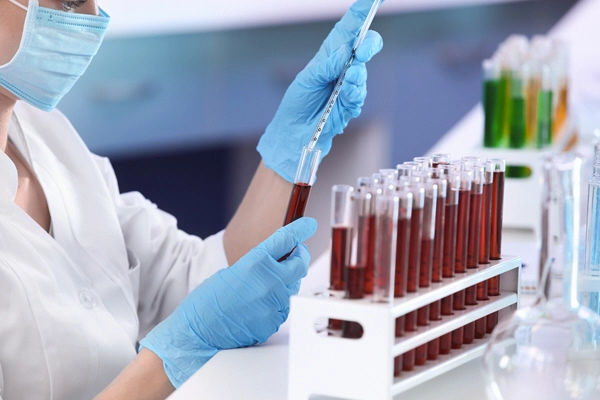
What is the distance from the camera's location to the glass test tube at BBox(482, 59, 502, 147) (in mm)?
2477

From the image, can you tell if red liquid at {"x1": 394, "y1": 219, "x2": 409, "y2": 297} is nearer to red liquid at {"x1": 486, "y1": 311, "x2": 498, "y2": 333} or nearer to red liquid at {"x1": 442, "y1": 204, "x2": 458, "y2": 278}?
red liquid at {"x1": 442, "y1": 204, "x2": 458, "y2": 278}

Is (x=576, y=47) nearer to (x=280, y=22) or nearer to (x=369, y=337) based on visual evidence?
(x=280, y=22)

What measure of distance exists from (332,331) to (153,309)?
98cm

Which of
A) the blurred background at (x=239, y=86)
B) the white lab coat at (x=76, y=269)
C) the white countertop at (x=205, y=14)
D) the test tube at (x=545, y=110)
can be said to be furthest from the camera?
the blurred background at (x=239, y=86)

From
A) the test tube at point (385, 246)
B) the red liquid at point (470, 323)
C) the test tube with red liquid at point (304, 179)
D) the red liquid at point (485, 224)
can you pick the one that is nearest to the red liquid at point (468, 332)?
the red liquid at point (470, 323)

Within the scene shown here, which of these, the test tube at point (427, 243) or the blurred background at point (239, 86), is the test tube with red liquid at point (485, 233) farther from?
the blurred background at point (239, 86)

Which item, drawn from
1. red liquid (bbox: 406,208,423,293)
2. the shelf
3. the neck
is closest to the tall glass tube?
the shelf

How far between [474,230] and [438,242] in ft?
0.35

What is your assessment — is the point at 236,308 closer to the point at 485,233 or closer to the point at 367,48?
the point at 485,233

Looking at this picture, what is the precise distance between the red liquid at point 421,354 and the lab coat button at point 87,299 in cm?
81

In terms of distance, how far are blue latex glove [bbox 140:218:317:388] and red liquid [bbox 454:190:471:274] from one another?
0.95ft

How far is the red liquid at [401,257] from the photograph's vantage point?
3.58 ft

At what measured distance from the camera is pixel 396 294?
109 centimetres

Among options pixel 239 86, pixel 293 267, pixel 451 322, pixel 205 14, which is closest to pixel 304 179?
pixel 293 267
